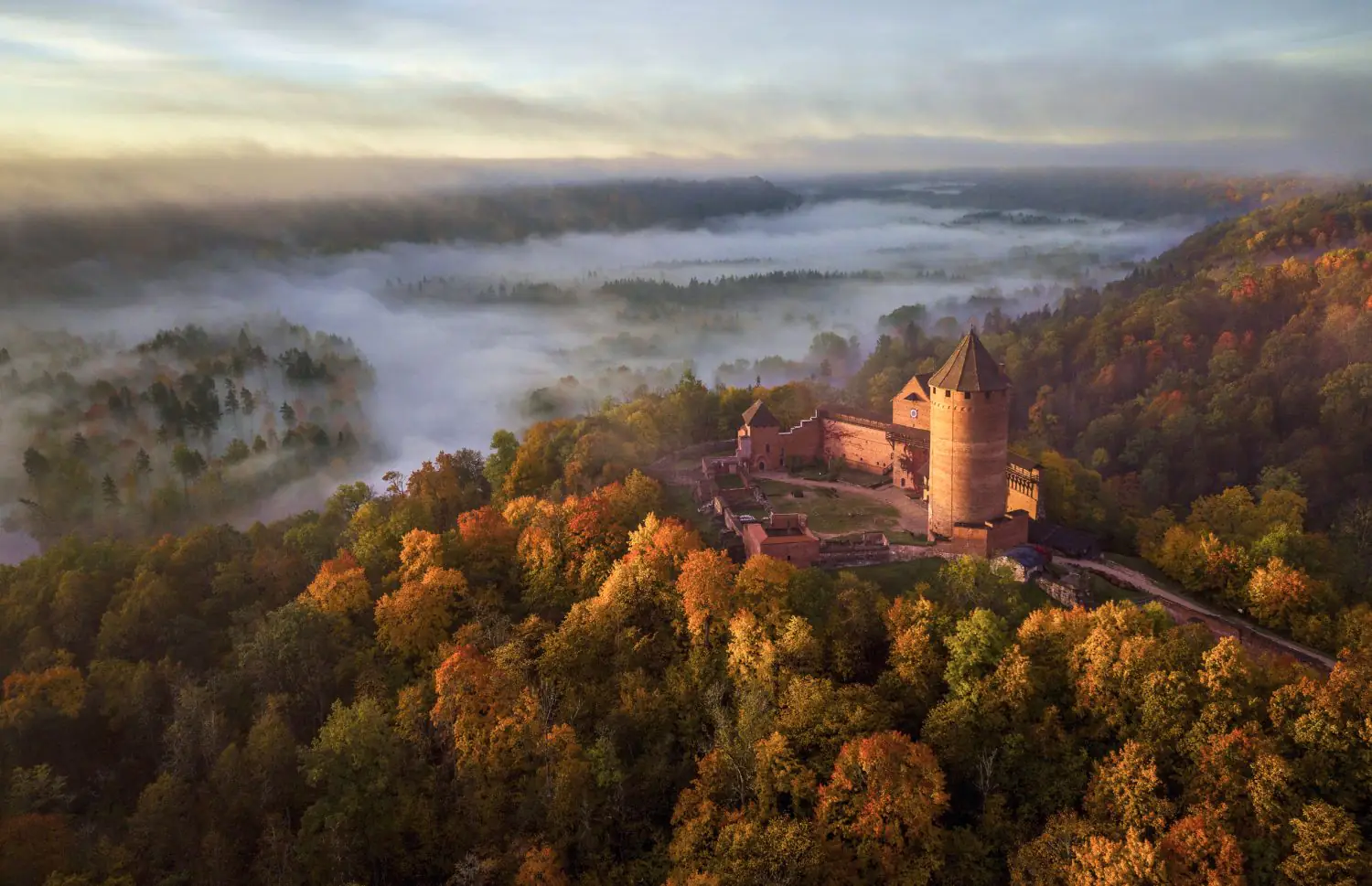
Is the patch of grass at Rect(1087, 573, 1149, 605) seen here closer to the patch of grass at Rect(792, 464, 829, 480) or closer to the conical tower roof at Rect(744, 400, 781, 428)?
the patch of grass at Rect(792, 464, 829, 480)

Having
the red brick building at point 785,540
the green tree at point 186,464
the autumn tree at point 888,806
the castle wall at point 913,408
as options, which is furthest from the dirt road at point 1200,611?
the green tree at point 186,464

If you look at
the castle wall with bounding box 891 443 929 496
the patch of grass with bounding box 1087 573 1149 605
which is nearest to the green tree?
the castle wall with bounding box 891 443 929 496

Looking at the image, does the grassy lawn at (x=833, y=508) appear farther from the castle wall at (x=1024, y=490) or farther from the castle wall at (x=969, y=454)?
the castle wall at (x=1024, y=490)

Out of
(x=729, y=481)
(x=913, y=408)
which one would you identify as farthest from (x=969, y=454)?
(x=729, y=481)

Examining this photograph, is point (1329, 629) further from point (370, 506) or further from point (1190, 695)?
point (370, 506)

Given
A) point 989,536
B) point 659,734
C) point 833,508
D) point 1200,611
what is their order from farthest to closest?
point 833,508
point 989,536
point 1200,611
point 659,734

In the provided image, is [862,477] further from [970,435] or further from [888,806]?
[888,806]

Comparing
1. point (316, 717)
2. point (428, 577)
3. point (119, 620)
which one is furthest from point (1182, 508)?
point (119, 620)
